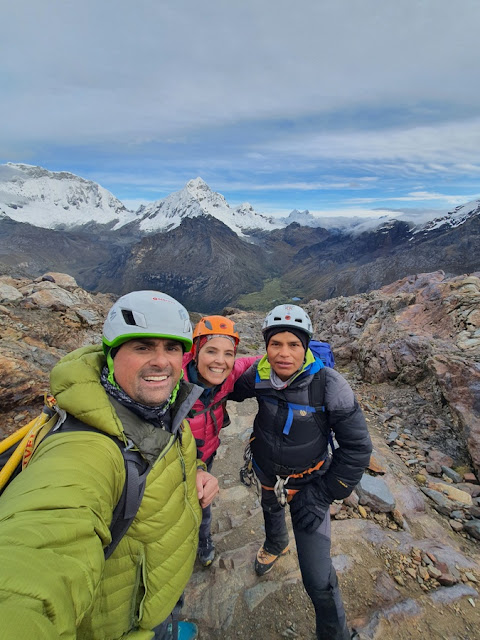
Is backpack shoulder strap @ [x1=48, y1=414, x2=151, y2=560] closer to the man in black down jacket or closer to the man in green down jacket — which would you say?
the man in green down jacket

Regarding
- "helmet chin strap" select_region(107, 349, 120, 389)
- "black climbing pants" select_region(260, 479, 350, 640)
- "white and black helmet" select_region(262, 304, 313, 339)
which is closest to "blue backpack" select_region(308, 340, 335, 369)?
"white and black helmet" select_region(262, 304, 313, 339)

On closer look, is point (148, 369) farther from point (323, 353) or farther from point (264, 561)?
point (264, 561)

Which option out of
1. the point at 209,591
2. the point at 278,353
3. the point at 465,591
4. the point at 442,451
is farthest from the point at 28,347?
the point at 442,451

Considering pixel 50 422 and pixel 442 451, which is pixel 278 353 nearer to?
pixel 50 422

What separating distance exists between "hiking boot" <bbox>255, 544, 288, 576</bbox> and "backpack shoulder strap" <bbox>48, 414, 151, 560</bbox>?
4.46 m

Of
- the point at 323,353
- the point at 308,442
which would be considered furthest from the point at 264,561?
the point at 323,353

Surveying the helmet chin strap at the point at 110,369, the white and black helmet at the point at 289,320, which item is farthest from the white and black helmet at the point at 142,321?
the white and black helmet at the point at 289,320

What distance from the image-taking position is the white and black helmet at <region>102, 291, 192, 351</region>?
3314 mm

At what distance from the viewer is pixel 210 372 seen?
196 inches

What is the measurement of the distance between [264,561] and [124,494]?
4.79 meters

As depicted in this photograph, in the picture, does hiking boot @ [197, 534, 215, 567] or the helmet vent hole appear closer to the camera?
the helmet vent hole

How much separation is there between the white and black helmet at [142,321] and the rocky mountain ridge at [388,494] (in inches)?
213

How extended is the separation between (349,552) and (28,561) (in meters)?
6.47

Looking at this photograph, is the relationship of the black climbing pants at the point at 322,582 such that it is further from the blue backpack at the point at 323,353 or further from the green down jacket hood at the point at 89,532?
the blue backpack at the point at 323,353
